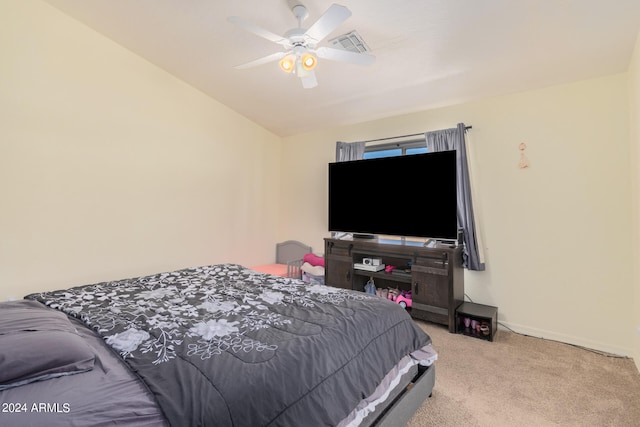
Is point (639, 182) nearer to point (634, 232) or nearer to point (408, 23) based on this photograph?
point (634, 232)

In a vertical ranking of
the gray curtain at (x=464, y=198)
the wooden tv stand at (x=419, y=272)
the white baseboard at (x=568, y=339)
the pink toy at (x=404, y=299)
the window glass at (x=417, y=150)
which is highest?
the window glass at (x=417, y=150)

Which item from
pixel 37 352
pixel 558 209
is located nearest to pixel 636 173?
pixel 558 209

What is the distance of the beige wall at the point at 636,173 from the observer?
2.26m

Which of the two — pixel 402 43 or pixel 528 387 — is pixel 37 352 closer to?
pixel 528 387

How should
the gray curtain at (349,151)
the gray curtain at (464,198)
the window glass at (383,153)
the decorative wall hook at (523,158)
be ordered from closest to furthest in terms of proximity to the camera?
1. the decorative wall hook at (523,158)
2. the gray curtain at (464,198)
3. the window glass at (383,153)
4. the gray curtain at (349,151)

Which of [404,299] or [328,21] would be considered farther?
[404,299]

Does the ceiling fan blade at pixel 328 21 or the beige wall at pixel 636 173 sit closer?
the ceiling fan blade at pixel 328 21

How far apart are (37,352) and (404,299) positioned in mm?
3122

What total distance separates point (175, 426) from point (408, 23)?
9.25 ft

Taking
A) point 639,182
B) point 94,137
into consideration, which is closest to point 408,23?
point 639,182

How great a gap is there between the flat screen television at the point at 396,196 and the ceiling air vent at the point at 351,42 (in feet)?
4.35

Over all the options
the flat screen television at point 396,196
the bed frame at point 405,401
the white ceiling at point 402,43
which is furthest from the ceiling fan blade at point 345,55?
the bed frame at point 405,401

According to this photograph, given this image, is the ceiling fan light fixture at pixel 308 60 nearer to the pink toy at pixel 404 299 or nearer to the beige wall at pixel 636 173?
the beige wall at pixel 636 173

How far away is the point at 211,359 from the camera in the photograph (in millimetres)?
1147
